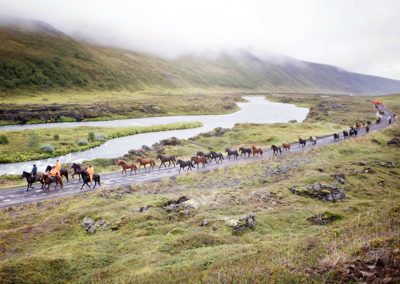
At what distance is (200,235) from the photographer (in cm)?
1243

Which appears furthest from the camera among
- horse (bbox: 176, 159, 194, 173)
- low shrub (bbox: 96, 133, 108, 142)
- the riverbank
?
the riverbank

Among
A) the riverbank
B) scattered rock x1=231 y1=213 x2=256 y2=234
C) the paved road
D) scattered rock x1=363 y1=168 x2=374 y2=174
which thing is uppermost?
the riverbank

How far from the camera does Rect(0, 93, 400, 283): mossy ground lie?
7.63 m

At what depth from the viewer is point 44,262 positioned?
9344mm

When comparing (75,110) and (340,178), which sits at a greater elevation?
(75,110)

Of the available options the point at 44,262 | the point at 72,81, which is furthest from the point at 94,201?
the point at 72,81

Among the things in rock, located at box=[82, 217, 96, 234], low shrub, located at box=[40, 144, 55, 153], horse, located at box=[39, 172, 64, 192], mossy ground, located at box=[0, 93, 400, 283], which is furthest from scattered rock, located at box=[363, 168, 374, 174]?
low shrub, located at box=[40, 144, 55, 153]

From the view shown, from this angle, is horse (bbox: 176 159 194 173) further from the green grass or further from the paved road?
the green grass

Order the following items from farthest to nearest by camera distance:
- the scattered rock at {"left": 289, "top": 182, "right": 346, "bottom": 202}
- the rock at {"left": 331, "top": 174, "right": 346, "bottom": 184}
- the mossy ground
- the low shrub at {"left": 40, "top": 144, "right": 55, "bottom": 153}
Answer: the low shrub at {"left": 40, "top": 144, "right": 55, "bottom": 153}
the rock at {"left": 331, "top": 174, "right": 346, "bottom": 184}
the scattered rock at {"left": 289, "top": 182, "right": 346, "bottom": 202}
the mossy ground

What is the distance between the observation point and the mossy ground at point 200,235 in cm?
763

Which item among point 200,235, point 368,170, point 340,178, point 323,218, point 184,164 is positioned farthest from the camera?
point 184,164

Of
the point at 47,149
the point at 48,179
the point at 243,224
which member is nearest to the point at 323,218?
the point at 243,224

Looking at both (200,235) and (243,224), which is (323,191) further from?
(200,235)

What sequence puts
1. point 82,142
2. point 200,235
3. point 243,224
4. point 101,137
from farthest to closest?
point 101,137, point 82,142, point 243,224, point 200,235
